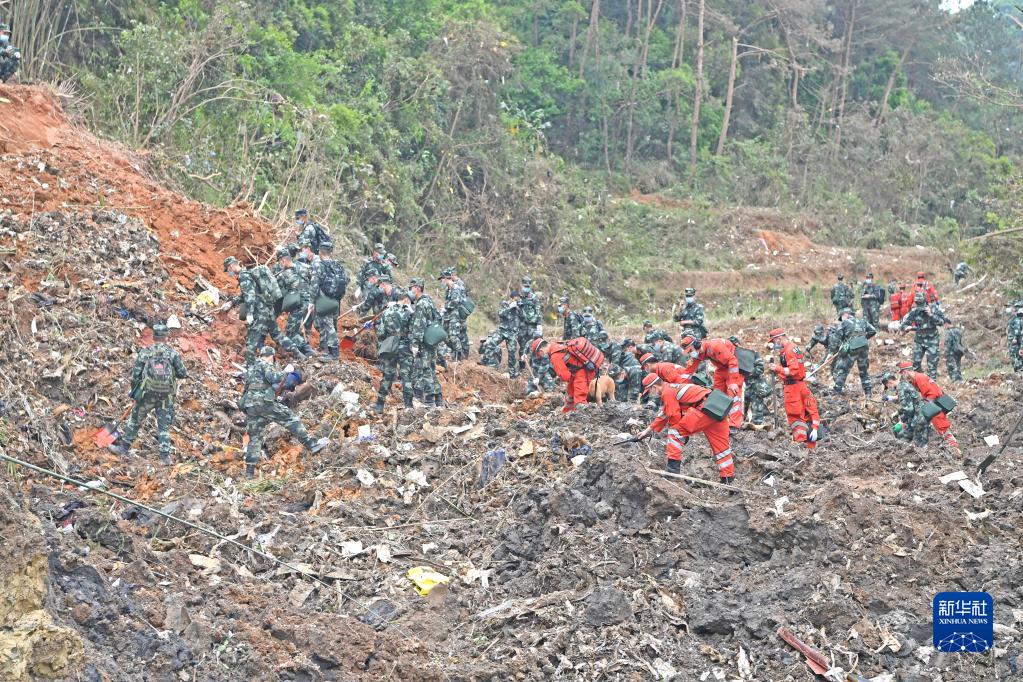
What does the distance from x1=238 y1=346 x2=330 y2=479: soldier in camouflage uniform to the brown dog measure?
3250mm

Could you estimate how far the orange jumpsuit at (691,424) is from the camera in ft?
34.9

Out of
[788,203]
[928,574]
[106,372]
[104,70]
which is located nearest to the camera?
[928,574]

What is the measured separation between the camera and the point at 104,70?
74.5 feet

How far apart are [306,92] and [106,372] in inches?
547

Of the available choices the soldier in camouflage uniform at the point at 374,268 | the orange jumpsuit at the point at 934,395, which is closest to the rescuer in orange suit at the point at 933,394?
the orange jumpsuit at the point at 934,395

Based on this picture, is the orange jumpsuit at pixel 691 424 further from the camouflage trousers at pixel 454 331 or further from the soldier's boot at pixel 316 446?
the camouflage trousers at pixel 454 331

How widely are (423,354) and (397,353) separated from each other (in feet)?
1.05

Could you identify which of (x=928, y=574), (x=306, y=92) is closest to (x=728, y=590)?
(x=928, y=574)

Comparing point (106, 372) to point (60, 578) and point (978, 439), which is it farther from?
point (978, 439)

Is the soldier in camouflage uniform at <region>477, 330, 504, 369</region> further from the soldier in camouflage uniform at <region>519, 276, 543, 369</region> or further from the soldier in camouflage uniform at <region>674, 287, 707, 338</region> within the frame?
the soldier in camouflage uniform at <region>674, 287, 707, 338</region>

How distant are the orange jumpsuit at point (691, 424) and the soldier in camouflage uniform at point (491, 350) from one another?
7338mm

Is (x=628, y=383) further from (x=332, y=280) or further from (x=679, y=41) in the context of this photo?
(x=679, y=41)

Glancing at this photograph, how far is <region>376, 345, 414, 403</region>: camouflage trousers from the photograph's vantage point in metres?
14.4

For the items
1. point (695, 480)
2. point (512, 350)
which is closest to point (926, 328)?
point (512, 350)
